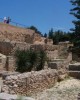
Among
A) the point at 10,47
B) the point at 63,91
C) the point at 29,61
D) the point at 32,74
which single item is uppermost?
the point at 10,47

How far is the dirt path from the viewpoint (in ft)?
42.2

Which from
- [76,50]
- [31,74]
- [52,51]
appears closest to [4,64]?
[76,50]

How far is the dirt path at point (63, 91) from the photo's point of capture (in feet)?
42.2

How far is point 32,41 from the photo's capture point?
1613 inches

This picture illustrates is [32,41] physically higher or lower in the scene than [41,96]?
higher

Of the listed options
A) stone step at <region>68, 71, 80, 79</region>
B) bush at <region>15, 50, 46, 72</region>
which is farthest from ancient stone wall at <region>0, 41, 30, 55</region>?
stone step at <region>68, 71, 80, 79</region>

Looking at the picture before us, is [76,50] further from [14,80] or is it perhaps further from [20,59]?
[14,80]

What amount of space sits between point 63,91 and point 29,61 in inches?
382

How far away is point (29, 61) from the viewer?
2352 centimetres

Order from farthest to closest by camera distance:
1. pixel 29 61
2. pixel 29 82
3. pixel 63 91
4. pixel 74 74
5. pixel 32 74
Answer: pixel 29 61 < pixel 74 74 < pixel 32 74 < pixel 63 91 < pixel 29 82

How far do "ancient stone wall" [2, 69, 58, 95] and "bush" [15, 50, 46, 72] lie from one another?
21.9 feet

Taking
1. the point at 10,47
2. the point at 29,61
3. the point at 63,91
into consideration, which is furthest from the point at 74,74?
the point at 10,47

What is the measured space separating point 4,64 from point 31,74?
11.4 meters

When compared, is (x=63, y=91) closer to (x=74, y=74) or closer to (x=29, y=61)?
(x=74, y=74)
